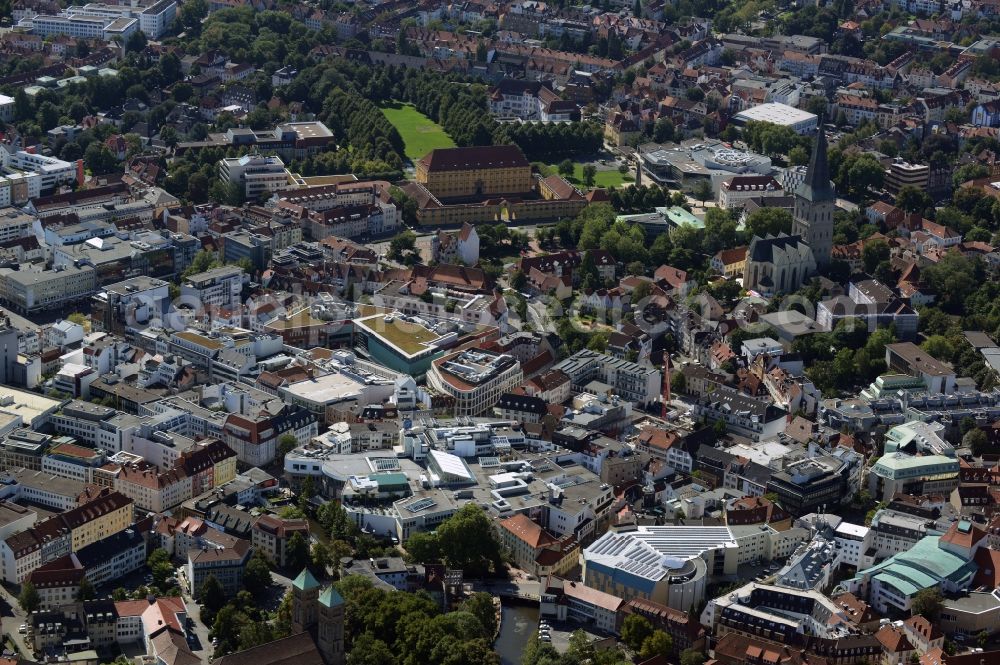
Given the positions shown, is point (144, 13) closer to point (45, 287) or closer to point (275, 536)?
point (45, 287)

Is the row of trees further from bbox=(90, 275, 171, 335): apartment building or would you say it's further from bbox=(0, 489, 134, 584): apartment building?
bbox=(90, 275, 171, 335): apartment building

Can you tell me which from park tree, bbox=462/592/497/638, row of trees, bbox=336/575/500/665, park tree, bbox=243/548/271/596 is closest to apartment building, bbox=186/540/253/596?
park tree, bbox=243/548/271/596

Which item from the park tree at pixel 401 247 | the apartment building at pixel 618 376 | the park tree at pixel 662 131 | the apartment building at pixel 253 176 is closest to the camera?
the apartment building at pixel 618 376

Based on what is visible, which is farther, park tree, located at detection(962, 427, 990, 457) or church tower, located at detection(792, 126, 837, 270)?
church tower, located at detection(792, 126, 837, 270)

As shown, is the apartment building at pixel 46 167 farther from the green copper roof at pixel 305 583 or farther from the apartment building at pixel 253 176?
the green copper roof at pixel 305 583

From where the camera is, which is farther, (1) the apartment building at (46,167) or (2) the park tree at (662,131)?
(2) the park tree at (662,131)

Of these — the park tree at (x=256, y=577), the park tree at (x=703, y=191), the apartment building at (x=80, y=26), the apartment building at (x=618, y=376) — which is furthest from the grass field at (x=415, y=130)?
the park tree at (x=256, y=577)

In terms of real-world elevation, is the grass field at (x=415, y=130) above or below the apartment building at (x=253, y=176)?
below

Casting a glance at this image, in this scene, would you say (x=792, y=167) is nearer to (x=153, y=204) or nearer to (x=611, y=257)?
(x=611, y=257)
